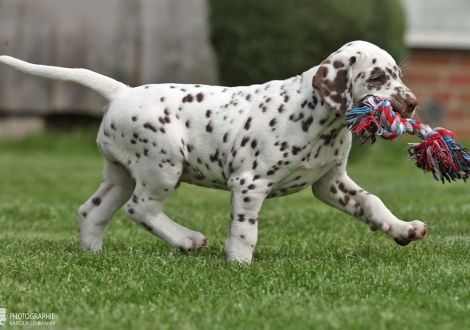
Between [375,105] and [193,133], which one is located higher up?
[375,105]

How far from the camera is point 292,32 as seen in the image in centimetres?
1255

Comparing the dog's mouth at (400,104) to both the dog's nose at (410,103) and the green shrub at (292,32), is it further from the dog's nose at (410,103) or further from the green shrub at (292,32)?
the green shrub at (292,32)

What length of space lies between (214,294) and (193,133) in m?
1.29

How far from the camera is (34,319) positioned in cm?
375

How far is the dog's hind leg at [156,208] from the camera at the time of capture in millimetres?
5152

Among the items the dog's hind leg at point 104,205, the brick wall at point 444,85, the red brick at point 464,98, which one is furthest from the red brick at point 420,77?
the dog's hind leg at point 104,205

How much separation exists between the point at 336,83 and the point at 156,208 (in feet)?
4.51

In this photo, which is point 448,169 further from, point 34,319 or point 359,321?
point 34,319

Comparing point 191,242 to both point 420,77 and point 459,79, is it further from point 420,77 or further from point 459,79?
point 459,79

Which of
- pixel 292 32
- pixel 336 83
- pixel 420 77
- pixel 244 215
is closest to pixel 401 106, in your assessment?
pixel 336 83

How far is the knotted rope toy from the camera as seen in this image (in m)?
4.60

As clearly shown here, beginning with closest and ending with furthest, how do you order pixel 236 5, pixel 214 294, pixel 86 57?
pixel 214 294, pixel 236 5, pixel 86 57

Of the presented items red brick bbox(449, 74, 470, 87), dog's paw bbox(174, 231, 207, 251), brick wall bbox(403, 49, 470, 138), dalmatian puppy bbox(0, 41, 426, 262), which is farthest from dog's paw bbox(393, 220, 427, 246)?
red brick bbox(449, 74, 470, 87)

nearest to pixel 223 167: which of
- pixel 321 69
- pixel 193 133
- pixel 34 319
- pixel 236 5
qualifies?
pixel 193 133
